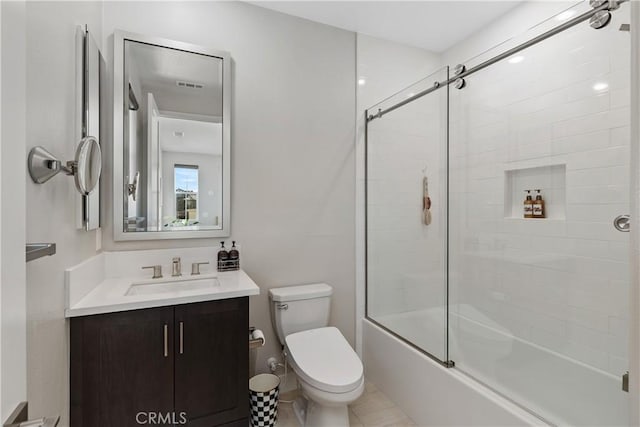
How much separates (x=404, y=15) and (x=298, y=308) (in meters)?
2.01

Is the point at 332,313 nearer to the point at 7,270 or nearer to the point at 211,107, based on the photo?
the point at 211,107

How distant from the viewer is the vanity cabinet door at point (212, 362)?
4.84 ft

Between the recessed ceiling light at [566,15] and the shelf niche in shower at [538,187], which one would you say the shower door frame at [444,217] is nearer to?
the shelf niche in shower at [538,187]

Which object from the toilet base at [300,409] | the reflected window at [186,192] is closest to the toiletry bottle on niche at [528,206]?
the toilet base at [300,409]

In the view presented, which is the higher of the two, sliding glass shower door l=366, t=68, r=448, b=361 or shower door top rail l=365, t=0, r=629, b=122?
shower door top rail l=365, t=0, r=629, b=122

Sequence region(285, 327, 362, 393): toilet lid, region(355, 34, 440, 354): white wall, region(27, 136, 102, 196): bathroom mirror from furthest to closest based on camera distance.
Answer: region(355, 34, 440, 354): white wall, region(285, 327, 362, 393): toilet lid, region(27, 136, 102, 196): bathroom mirror

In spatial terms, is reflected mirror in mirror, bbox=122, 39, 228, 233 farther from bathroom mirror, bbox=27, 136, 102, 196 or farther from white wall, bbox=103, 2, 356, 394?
bathroom mirror, bbox=27, 136, 102, 196

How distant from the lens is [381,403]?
82.0 inches

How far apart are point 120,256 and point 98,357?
61cm

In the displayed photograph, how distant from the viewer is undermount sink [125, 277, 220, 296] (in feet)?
5.57

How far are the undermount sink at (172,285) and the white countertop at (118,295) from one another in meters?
0.03

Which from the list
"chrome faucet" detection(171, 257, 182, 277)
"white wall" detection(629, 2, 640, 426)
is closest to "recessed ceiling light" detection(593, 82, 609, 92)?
"white wall" detection(629, 2, 640, 426)

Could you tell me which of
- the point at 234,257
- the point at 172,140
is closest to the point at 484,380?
the point at 234,257

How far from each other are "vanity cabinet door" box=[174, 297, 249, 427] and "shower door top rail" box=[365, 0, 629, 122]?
5.18 ft
